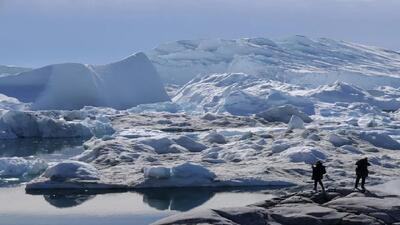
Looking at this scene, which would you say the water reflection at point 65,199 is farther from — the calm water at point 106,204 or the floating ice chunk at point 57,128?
the floating ice chunk at point 57,128

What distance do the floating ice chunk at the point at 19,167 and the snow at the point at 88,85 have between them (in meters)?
41.2

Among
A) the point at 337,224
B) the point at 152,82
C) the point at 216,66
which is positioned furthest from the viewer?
the point at 216,66

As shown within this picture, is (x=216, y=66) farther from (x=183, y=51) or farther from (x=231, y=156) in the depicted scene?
(x=231, y=156)

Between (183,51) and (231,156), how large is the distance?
93.9m

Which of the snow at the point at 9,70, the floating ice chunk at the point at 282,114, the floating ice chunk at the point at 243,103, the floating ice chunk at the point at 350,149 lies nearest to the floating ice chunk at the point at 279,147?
the floating ice chunk at the point at 350,149

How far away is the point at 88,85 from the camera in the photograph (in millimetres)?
77812

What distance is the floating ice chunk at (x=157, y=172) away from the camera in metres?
30.5

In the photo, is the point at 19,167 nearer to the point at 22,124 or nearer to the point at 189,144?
the point at 189,144

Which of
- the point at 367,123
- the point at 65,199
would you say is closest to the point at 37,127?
the point at 367,123

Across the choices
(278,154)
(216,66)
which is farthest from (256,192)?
(216,66)

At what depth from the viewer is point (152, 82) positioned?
85062 millimetres

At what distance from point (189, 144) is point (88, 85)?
122 feet

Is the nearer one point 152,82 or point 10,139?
Result: point 10,139

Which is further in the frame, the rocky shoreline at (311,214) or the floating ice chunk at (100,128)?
the floating ice chunk at (100,128)
